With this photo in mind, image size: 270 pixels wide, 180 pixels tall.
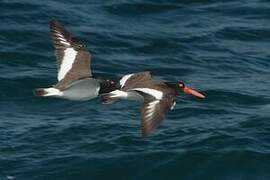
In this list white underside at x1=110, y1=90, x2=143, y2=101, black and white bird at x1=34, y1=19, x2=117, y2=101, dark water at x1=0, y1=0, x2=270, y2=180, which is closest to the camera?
white underside at x1=110, y1=90, x2=143, y2=101

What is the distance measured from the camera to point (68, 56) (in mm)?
16297

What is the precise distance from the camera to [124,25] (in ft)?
78.0

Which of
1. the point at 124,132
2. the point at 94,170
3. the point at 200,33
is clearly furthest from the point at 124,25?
the point at 94,170

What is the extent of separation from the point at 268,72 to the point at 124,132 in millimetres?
4949

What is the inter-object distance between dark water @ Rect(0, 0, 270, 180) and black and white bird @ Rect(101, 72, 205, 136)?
5.01 ft

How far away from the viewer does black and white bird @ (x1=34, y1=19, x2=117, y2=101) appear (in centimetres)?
1511

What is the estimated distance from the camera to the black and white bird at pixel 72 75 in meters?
15.1

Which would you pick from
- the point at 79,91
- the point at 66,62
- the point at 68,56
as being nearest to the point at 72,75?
the point at 66,62

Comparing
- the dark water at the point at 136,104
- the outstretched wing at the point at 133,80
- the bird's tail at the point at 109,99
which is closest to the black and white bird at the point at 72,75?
the outstretched wing at the point at 133,80

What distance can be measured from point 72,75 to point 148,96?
2000mm

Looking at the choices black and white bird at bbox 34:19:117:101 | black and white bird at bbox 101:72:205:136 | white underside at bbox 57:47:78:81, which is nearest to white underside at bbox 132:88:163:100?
black and white bird at bbox 101:72:205:136

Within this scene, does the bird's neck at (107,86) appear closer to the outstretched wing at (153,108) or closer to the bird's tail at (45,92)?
the bird's tail at (45,92)

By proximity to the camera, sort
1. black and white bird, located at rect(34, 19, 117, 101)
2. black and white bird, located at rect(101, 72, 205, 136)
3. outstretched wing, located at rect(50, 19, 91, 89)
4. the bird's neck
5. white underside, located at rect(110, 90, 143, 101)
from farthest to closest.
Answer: outstretched wing, located at rect(50, 19, 91, 89) < the bird's neck < black and white bird, located at rect(34, 19, 117, 101) < white underside, located at rect(110, 90, 143, 101) < black and white bird, located at rect(101, 72, 205, 136)

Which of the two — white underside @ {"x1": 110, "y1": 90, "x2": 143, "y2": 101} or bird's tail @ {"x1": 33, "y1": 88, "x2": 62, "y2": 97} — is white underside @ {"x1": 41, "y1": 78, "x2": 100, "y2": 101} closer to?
bird's tail @ {"x1": 33, "y1": 88, "x2": 62, "y2": 97}
